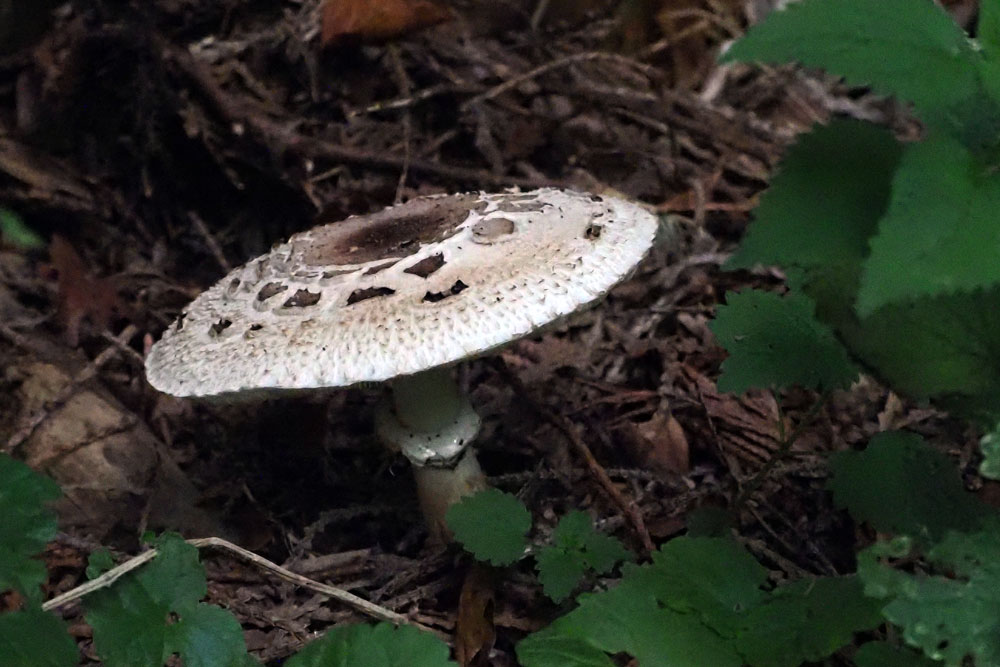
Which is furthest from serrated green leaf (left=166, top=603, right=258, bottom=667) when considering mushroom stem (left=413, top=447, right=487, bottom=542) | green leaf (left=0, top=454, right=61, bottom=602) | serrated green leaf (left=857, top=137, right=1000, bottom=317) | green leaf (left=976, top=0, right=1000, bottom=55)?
green leaf (left=976, top=0, right=1000, bottom=55)

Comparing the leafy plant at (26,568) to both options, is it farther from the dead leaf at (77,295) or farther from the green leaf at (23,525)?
the dead leaf at (77,295)

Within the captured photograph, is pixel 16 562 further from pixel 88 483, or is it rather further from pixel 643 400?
pixel 643 400

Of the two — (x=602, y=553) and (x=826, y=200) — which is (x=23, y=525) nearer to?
(x=602, y=553)

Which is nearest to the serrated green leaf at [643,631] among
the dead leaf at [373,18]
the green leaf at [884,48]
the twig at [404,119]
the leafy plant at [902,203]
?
the leafy plant at [902,203]

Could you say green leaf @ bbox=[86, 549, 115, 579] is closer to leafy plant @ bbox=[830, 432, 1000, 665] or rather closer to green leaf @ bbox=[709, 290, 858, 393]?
green leaf @ bbox=[709, 290, 858, 393]

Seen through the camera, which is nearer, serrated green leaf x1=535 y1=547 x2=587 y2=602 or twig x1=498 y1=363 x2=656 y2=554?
serrated green leaf x1=535 y1=547 x2=587 y2=602

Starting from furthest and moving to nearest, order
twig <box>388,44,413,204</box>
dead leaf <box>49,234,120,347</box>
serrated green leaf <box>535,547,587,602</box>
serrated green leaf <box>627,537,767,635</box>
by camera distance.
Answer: twig <box>388,44,413,204</box>, dead leaf <box>49,234,120,347</box>, serrated green leaf <box>535,547,587,602</box>, serrated green leaf <box>627,537,767,635</box>

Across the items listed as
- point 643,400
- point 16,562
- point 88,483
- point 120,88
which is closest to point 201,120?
point 120,88
